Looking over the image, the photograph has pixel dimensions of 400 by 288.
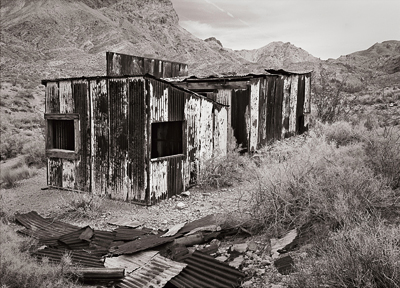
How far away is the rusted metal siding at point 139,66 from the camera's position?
1224 centimetres

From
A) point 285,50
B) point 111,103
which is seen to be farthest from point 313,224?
point 285,50

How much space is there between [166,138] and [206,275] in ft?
23.2

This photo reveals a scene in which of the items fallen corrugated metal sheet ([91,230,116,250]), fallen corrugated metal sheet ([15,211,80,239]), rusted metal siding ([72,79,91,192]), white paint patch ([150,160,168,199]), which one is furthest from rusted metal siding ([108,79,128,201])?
fallen corrugated metal sheet ([91,230,116,250])

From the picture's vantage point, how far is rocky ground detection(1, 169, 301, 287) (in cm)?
464

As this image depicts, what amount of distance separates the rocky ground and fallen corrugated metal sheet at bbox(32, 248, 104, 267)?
147 cm

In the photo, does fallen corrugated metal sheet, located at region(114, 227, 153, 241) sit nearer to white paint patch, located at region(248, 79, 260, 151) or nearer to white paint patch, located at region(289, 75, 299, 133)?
white paint patch, located at region(248, 79, 260, 151)

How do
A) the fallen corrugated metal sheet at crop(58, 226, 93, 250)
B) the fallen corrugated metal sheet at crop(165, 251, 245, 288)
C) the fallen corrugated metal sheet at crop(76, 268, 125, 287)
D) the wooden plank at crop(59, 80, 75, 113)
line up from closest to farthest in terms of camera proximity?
the fallen corrugated metal sheet at crop(165, 251, 245, 288), the fallen corrugated metal sheet at crop(76, 268, 125, 287), the fallen corrugated metal sheet at crop(58, 226, 93, 250), the wooden plank at crop(59, 80, 75, 113)

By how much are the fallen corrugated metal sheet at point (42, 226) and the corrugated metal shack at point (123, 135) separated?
1655 mm

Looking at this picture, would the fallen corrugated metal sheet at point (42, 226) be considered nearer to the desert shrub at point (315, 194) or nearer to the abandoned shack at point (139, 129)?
the abandoned shack at point (139, 129)

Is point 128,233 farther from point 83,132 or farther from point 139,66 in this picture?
point 139,66

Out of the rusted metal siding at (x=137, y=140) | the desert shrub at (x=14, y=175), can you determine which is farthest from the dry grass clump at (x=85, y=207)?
the desert shrub at (x=14, y=175)

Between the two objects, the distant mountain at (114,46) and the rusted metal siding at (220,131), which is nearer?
the rusted metal siding at (220,131)

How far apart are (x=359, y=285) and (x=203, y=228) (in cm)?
319

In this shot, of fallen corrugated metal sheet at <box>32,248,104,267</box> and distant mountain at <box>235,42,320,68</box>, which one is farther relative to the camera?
distant mountain at <box>235,42,320,68</box>
